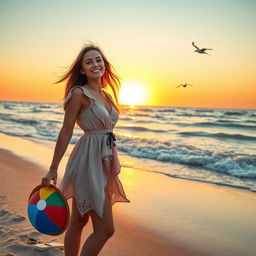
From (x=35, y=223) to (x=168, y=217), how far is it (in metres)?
2.46

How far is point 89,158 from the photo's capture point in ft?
8.23

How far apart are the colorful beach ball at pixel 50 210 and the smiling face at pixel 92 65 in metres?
0.96

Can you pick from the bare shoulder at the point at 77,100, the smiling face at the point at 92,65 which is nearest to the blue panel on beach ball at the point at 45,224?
the bare shoulder at the point at 77,100

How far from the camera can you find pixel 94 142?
101 inches

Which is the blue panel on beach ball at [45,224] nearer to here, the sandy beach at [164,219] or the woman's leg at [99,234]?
the woman's leg at [99,234]

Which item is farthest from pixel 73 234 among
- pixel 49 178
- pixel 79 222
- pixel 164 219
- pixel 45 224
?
pixel 164 219

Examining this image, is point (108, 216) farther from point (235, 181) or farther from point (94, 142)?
point (235, 181)

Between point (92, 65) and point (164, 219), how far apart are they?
2670 millimetres

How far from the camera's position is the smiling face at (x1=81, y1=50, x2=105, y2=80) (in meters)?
2.69

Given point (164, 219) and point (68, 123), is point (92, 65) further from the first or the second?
point (164, 219)

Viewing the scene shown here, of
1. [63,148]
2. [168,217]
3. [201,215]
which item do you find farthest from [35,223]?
[201,215]

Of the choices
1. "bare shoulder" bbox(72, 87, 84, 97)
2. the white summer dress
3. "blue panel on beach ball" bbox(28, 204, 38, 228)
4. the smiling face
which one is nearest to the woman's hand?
the white summer dress

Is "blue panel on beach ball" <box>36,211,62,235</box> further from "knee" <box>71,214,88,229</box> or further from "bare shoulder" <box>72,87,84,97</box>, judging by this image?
"bare shoulder" <box>72,87,84,97</box>

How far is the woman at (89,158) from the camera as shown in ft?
8.08
